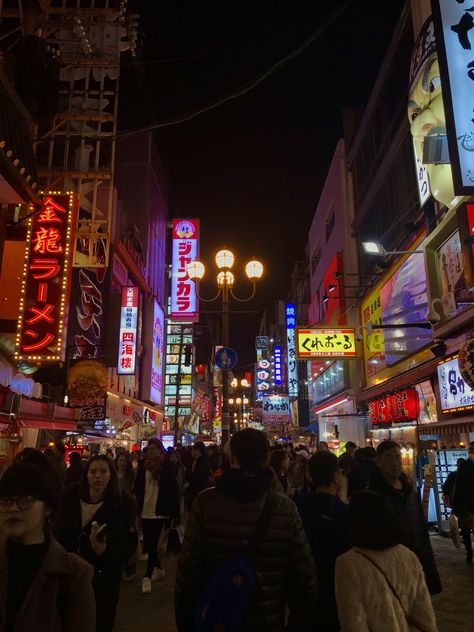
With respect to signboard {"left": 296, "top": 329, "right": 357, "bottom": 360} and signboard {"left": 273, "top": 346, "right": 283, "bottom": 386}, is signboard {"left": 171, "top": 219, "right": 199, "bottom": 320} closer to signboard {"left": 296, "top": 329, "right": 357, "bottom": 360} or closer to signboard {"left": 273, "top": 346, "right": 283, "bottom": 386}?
signboard {"left": 296, "top": 329, "right": 357, "bottom": 360}

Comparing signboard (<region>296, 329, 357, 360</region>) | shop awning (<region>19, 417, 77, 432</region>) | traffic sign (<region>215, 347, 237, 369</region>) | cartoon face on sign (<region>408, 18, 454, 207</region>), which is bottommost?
shop awning (<region>19, 417, 77, 432</region>)

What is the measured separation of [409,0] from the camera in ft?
52.5

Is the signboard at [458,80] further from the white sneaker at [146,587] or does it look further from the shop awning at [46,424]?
the shop awning at [46,424]

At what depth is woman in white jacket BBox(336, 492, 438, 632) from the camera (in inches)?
98.6

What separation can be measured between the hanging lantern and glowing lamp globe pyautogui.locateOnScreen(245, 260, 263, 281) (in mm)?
6307

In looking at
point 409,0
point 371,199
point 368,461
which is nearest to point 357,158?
point 371,199

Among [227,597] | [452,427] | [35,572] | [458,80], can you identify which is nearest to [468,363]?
[452,427]

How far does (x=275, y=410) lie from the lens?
35000 mm

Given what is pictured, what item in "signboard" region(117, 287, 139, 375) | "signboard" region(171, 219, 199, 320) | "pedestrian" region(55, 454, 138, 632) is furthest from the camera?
"signboard" region(171, 219, 199, 320)

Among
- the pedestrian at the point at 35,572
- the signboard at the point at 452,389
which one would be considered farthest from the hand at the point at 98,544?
the signboard at the point at 452,389

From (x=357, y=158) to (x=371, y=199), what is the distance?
4383 mm

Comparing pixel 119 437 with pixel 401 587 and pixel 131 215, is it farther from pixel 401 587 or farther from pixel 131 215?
pixel 401 587

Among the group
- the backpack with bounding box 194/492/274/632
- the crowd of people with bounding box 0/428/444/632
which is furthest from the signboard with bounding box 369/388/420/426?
the backpack with bounding box 194/492/274/632

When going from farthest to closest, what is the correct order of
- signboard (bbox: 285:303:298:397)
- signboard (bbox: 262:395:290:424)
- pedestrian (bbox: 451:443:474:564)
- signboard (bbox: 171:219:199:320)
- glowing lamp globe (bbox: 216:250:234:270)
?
signboard (bbox: 285:303:298:397), signboard (bbox: 262:395:290:424), signboard (bbox: 171:219:199:320), glowing lamp globe (bbox: 216:250:234:270), pedestrian (bbox: 451:443:474:564)
